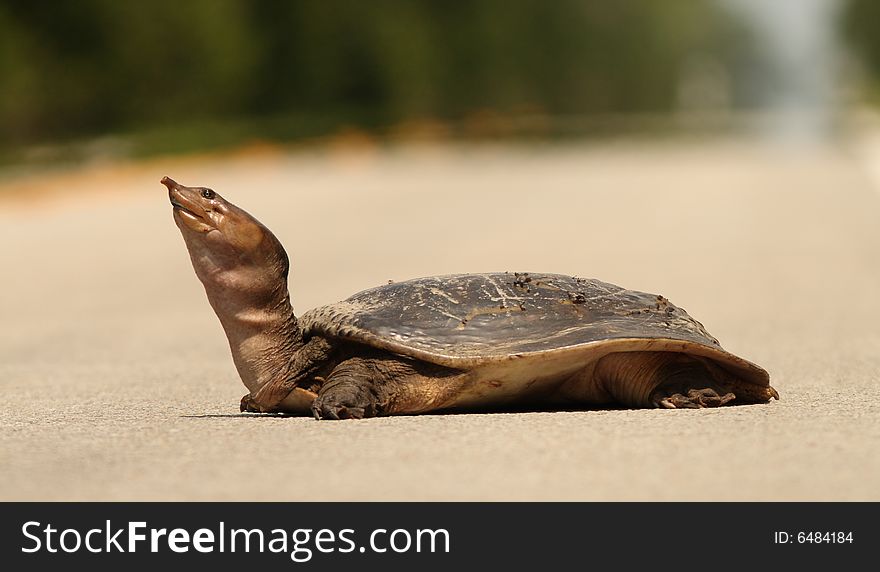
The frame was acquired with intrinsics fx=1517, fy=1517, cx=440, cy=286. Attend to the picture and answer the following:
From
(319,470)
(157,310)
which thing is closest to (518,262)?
(157,310)

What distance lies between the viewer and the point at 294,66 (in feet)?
171

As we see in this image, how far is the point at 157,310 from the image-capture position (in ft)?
37.8

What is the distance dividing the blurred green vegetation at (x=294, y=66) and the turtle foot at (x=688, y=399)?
25952mm

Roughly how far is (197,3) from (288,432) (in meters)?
38.0

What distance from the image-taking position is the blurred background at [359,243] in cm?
477

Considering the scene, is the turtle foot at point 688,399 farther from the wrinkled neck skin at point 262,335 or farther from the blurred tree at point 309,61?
the blurred tree at point 309,61

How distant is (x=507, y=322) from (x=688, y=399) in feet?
2.60

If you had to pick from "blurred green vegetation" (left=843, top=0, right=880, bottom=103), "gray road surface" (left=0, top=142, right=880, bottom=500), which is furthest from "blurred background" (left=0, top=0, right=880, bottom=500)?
"blurred green vegetation" (left=843, top=0, right=880, bottom=103)

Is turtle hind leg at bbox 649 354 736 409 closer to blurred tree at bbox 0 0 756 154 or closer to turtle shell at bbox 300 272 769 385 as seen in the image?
turtle shell at bbox 300 272 769 385

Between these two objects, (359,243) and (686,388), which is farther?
(359,243)

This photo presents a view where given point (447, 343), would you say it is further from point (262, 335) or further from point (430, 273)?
point (430, 273)
